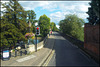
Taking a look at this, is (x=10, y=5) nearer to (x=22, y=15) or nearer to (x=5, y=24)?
(x=22, y=15)

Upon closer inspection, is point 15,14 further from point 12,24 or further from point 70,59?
point 70,59

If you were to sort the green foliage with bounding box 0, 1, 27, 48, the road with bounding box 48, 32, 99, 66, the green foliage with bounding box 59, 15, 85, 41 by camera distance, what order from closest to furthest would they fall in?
the road with bounding box 48, 32, 99, 66
the green foliage with bounding box 0, 1, 27, 48
the green foliage with bounding box 59, 15, 85, 41

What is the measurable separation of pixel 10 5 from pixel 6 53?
7.22 metres

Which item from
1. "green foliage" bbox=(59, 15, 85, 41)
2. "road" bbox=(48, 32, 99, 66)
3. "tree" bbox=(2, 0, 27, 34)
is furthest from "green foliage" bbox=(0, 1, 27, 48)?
"green foliage" bbox=(59, 15, 85, 41)

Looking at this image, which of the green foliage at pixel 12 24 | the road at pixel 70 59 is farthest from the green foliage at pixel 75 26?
the green foliage at pixel 12 24

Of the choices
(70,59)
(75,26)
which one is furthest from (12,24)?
(75,26)

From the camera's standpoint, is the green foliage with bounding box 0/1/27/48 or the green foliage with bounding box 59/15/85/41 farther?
the green foliage with bounding box 59/15/85/41

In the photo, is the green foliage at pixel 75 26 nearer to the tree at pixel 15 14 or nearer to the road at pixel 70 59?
the road at pixel 70 59

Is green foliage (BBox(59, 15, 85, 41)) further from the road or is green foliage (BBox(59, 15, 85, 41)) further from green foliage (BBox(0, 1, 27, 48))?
green foliage (BBox(0, 1, 27, 48))

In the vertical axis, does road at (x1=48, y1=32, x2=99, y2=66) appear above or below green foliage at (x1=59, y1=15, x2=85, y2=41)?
below

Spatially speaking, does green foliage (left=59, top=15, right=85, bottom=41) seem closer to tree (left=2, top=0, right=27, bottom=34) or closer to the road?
the road

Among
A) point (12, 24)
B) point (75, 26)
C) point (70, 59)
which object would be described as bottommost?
point (70, 59)

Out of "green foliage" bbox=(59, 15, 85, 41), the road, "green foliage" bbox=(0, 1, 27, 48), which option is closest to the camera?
the road

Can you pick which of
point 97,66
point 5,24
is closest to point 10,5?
point 5,24
